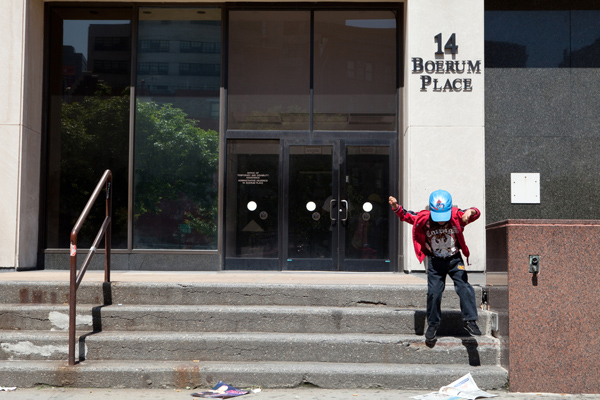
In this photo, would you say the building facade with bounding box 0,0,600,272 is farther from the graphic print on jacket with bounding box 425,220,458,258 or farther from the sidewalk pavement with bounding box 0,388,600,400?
the sidewalk pavement with bounding box 0,388,600,400

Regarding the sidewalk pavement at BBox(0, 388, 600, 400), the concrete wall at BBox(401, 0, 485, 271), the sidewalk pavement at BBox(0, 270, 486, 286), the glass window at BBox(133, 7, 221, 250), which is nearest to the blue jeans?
the sidewalk pavement at BBox(0, 388, 600, 400)

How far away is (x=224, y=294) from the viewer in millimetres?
7105

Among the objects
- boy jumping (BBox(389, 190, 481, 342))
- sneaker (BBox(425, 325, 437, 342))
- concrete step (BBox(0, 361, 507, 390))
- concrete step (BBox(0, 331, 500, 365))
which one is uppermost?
boy jumping (BBox(389, 190, 481, 342))

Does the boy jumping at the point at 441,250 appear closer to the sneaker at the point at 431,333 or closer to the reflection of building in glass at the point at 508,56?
the sneaker at the point at 431,333

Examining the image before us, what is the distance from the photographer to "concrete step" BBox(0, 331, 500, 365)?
634 cm

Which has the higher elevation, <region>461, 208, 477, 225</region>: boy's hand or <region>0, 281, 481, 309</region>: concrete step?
<region>461, 208, 477, 225</region>: boy's hand

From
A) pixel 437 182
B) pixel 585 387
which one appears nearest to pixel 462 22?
pixel 437 182

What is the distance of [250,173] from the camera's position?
35.4 feet

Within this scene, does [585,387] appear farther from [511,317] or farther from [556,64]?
[556,64]

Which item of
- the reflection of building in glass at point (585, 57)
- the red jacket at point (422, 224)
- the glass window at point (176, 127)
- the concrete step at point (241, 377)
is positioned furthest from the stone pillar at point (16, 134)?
the reflection of building in glass at point (585, 57)

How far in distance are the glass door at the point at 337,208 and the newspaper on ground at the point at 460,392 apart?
4750 millimetres

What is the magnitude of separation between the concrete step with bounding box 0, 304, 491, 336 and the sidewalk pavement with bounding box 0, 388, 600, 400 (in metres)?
0.87

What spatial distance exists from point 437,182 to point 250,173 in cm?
312

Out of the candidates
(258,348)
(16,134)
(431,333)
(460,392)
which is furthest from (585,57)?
(16,134)
